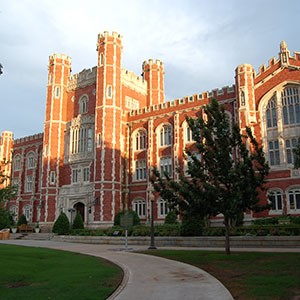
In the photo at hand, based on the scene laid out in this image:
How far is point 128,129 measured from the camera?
43.2 metres

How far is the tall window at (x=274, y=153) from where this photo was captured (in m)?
32.7

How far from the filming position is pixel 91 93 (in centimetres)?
4422

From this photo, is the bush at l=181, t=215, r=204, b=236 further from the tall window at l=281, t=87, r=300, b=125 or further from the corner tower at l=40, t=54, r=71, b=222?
the corner tower at l=40, t=54, r=71, b=222

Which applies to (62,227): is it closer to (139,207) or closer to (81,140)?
(139,207)

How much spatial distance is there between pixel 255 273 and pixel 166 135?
29.7 metres

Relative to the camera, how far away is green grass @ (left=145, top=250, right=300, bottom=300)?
28.6 ft

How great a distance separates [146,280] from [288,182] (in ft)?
79.2

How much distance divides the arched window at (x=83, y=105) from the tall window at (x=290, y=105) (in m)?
23.1

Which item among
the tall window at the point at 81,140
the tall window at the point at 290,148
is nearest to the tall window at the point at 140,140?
the tall window at the point at 81,140

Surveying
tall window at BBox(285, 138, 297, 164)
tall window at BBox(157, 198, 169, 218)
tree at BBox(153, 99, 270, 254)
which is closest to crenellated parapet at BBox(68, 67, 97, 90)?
tall window at BBox(157, 198, 169, 218)

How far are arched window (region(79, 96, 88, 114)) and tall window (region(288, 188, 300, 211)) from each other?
25.6 meters

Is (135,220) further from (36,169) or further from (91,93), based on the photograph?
(36,169)

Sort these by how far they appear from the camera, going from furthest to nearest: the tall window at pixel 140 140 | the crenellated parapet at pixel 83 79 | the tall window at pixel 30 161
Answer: the tall window at pixel 30 161 → the crenellated parapet at pixel 83 79 → the tall window at pixel 140 140

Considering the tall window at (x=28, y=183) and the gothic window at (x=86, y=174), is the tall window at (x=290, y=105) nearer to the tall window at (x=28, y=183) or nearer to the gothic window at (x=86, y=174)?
the gothic window at (x=86, y=174)
